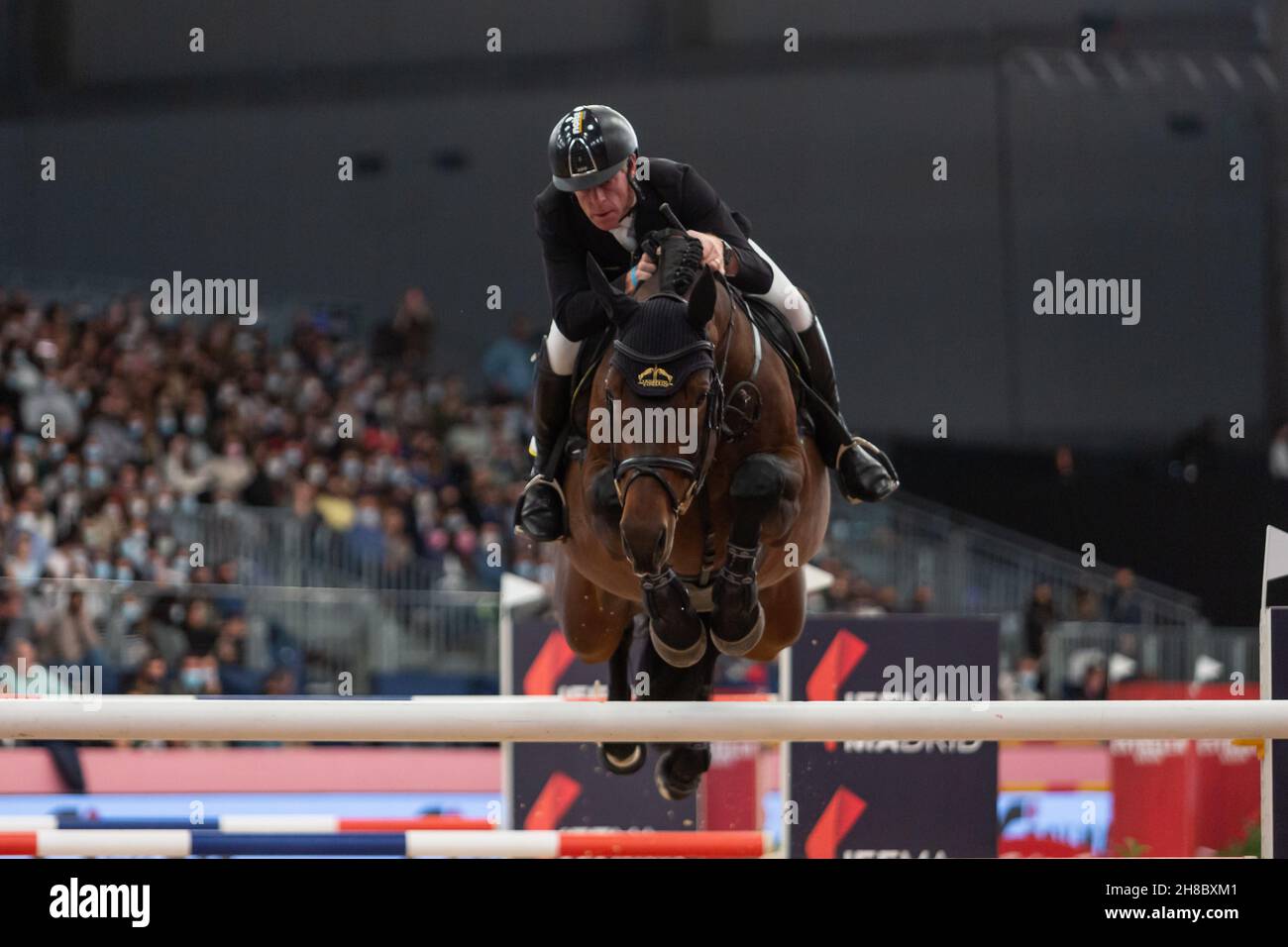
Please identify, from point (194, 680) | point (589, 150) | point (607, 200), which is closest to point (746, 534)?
point (607, 200)

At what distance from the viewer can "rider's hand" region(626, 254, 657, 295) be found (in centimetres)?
405

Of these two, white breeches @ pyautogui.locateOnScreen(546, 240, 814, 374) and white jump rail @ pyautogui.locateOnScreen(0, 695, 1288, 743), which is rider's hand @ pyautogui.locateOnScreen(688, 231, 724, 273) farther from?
white jump rail @ pyautogui.locateOnScreen(0, 695, 1288, 743)

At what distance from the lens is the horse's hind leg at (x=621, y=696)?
16.7ft

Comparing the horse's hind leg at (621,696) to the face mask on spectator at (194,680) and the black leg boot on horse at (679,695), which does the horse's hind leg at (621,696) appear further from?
the face mask on spectator at (194,680)

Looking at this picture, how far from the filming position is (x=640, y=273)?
4059 millimetres

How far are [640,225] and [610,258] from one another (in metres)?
0.14

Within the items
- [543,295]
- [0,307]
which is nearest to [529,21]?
[543,295]

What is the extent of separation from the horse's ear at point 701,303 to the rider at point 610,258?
14 cm

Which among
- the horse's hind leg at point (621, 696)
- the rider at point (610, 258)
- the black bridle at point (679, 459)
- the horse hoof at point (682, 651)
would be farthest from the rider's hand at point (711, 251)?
the horse's hind leg at point (621, 696)

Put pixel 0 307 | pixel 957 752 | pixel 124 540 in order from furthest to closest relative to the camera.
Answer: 1. pixel 0 307
2. pixel 124 540
3. pixel 957 752

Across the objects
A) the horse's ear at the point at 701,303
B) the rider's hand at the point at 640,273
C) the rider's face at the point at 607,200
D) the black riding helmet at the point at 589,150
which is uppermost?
the black riding helmet at the point at 589,150

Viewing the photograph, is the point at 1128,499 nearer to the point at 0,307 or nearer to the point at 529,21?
the point at 529,21

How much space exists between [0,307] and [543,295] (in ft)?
15.5
